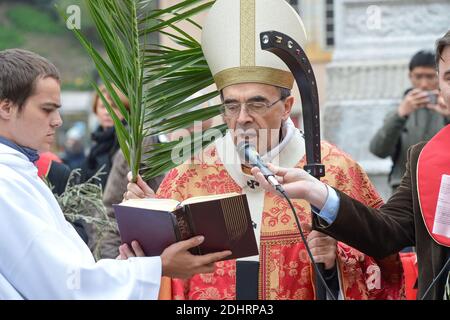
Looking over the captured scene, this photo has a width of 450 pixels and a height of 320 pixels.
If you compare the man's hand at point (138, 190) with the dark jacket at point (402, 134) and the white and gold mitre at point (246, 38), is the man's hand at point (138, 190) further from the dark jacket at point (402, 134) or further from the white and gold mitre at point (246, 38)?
the dark jacket at point (402, 134)

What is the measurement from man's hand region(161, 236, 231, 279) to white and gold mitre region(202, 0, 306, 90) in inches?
42.1

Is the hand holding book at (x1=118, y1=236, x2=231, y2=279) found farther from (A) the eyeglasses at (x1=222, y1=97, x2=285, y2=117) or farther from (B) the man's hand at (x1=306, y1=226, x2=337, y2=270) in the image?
(A) the eyeglasses at (x1=222, y1=97, x2=285, y2=117)

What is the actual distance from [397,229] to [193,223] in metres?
0.90

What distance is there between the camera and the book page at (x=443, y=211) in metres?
4.24

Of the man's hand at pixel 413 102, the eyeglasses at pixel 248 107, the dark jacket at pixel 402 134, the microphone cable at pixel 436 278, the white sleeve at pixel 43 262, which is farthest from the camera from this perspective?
the dark jacket at pixel 402 134

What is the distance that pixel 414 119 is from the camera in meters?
7.59

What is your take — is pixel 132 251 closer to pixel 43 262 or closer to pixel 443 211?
pixel 43 262

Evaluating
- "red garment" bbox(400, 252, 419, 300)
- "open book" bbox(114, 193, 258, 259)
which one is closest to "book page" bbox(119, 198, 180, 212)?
"open book" bbox(114, 193, 258, 259)

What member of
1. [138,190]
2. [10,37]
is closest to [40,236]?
[138,190]

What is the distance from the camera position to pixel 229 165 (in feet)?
16.7

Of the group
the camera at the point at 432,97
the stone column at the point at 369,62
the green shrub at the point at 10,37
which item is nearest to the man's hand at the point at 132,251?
the camera at the point at 432,97

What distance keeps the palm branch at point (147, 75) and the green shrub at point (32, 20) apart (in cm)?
4950

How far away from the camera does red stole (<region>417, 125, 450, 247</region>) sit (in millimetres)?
4309

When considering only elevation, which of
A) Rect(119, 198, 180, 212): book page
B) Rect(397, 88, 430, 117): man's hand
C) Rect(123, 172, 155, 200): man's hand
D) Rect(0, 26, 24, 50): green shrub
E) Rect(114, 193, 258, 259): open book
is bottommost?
Rect(114, 193, 258, 259): open book
